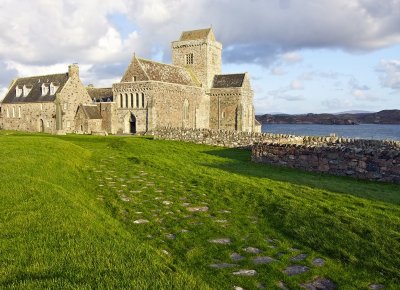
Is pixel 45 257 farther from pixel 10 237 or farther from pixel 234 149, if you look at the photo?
pixel 234 149

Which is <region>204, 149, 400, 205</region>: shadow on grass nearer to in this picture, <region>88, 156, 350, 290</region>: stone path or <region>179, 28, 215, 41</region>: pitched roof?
<region>88, 156, 350, 290</region>: stone path

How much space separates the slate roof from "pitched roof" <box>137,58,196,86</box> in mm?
11832

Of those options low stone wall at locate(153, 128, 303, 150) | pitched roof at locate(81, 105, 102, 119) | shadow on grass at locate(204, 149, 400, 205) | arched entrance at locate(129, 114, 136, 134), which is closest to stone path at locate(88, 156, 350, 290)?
shadow on grass at locate(204, 149, 400, 205)

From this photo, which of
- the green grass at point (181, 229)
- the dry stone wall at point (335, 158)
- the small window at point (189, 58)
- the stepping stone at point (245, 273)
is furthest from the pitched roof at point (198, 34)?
the stepping stone at point (245, 273)

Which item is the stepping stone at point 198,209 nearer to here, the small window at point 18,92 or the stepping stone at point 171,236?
the stepping stone at point 171,236

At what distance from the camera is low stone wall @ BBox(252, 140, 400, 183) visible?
636 inches

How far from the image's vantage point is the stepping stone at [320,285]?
20.1 feet

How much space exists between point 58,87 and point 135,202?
5256 cm

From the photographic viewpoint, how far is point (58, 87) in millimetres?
58000

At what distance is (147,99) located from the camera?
1975 inches

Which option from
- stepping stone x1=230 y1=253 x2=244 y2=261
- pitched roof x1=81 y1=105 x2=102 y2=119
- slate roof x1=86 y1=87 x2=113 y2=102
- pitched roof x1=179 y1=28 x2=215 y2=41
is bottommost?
stepping stone x1=230 y1=253 x2=244 y2=261

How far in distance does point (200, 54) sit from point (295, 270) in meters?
60.0

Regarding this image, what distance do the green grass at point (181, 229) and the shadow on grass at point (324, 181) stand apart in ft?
0.42

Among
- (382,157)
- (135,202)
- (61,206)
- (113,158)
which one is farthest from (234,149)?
(61,206)
